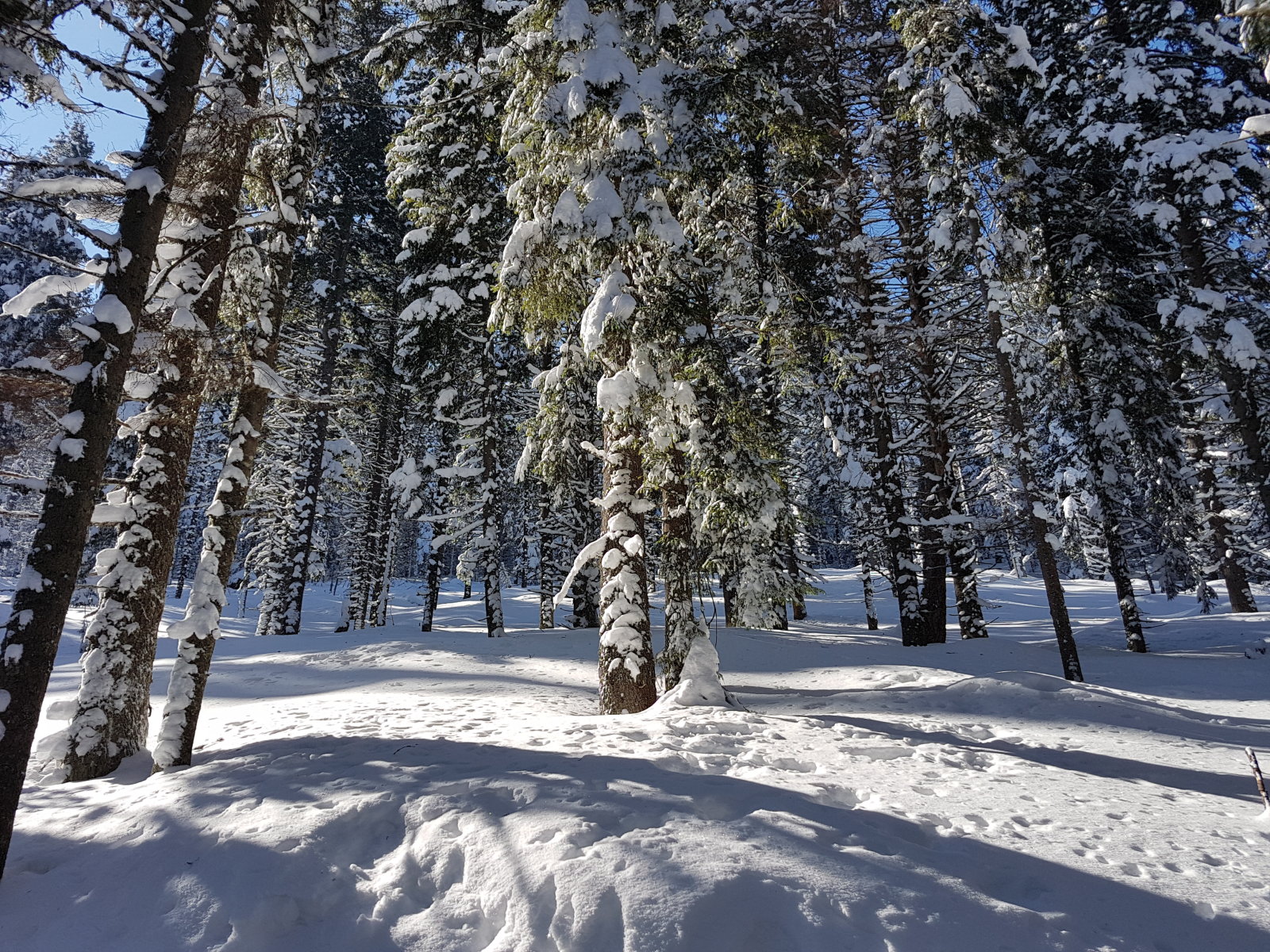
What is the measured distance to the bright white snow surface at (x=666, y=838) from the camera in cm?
324

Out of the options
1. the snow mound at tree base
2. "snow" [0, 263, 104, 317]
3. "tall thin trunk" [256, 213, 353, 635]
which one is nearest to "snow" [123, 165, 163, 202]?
"snow" [0, 263, 104, 317]

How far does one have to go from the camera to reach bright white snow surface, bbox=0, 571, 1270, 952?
10.6 ft

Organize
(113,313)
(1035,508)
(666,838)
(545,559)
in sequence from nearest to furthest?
(666,838), (113,313), (1035,508), (545,559)

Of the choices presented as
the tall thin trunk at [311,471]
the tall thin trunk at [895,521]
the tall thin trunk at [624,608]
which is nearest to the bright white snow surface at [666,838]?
the tall thin trunk at [624,608]

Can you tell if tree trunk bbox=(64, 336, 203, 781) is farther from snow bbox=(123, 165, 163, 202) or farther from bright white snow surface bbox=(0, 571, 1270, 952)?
snow bbox=(123, 165, 163, 202)

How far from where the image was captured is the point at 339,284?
1912 cm

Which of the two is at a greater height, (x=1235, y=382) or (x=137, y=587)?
(x=1235, y=382)

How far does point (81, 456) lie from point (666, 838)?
15.1 feet

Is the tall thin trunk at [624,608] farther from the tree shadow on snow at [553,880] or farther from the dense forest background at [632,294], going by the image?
the tree shadow on snow at [553,880]

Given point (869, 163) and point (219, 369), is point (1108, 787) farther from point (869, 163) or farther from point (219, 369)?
point (869, 163)

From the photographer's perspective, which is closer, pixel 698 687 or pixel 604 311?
pixel 604 311

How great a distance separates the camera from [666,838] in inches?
149

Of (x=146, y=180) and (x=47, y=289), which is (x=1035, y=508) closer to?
(x=146, y=180)

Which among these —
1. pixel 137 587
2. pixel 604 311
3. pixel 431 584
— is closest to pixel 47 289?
pixel 137 587
